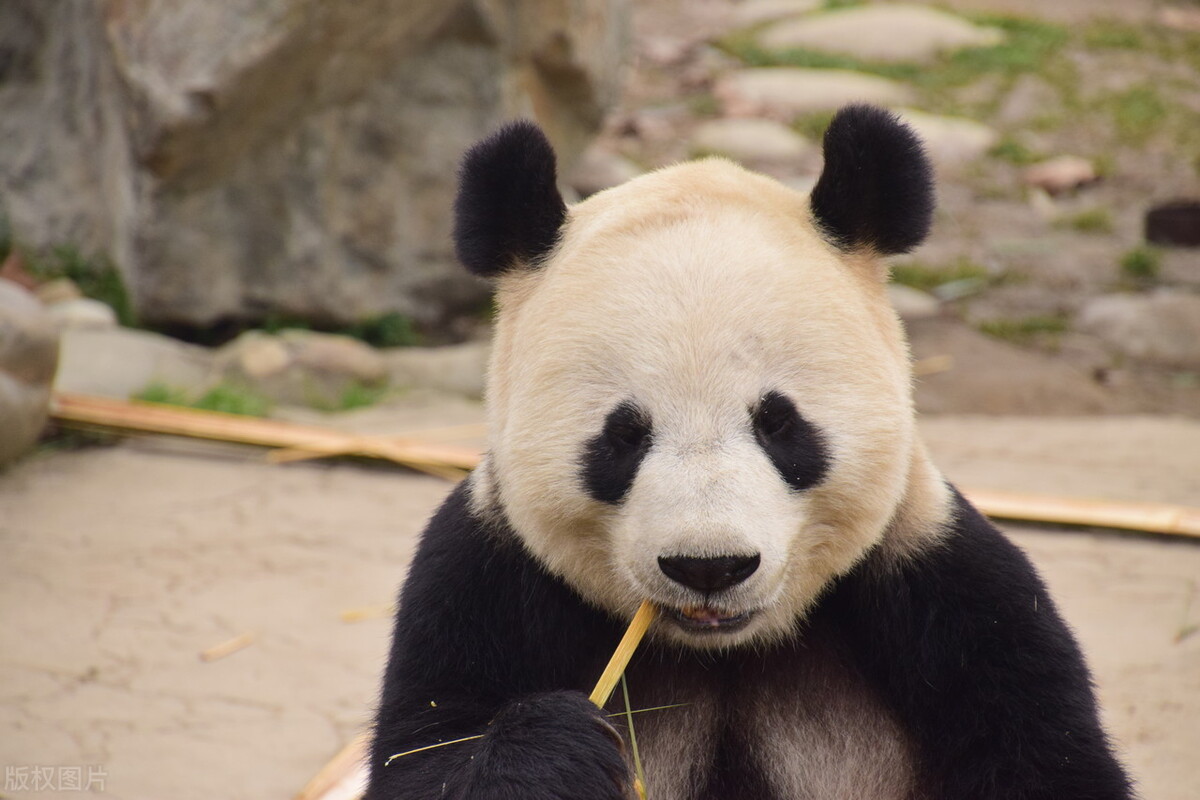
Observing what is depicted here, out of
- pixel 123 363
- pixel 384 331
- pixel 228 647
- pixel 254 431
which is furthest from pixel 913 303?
pixel 228 647

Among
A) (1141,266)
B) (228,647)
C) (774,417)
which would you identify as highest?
(774,417)

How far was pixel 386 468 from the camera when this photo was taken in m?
5.33

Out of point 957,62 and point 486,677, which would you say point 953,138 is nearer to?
point 957,62

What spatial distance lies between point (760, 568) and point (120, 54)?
5.23 metres

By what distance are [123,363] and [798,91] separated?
286 inches

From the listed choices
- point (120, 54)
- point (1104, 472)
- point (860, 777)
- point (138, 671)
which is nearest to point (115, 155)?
point (120, 54)

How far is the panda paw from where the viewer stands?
198cm

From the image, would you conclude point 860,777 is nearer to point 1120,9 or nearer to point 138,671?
point 138,671

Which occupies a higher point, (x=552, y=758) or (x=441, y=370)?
(x=552, y=758)

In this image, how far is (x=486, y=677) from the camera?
7.26 feet

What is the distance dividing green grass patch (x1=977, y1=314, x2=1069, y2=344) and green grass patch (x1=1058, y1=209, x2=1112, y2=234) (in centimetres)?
167

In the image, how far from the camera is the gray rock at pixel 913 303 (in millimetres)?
7711

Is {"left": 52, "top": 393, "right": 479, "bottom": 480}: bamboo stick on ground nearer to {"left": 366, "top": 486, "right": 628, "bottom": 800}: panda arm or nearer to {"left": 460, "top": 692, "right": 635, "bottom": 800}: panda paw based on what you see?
{"left": 366, "top": 486, "right": 628, "bottom": 800}: panda arm

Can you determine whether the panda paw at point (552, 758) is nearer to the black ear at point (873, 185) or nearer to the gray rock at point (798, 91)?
the black ear at point (873, 185)
